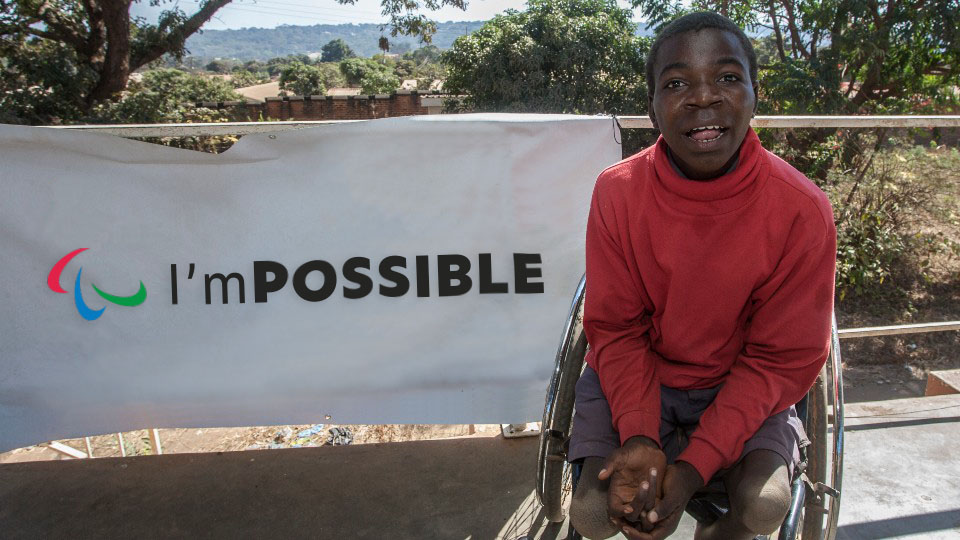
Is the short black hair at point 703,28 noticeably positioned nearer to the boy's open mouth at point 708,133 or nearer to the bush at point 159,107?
the boy's open mouth at point 708,133

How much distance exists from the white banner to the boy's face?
105 centimetres

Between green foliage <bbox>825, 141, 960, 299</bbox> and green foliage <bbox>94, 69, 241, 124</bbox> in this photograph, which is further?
green foliage <bbox>94, 69, 241, 124</bbox>

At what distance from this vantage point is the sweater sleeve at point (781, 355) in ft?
5.12

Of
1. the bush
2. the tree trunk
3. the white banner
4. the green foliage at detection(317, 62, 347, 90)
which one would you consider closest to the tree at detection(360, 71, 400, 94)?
the green foliage at detection(317, 62, 347, 90)

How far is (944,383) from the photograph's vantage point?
3346 millimetres

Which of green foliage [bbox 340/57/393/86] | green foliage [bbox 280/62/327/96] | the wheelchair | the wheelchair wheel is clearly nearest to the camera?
the wheelchair

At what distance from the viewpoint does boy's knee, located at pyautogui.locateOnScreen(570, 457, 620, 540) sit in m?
1.54

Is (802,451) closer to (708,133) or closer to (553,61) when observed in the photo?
(708,133)

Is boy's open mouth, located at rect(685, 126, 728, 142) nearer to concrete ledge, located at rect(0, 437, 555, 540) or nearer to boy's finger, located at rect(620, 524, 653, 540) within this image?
boy's finger, located at rect(620, 524, 653, 540)

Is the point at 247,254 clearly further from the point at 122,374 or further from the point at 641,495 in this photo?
the point at 641,495

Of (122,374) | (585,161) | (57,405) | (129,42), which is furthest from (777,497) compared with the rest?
(129,42)

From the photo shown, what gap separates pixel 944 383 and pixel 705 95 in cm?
267

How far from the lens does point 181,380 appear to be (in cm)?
262

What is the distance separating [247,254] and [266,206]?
194 millimetres
